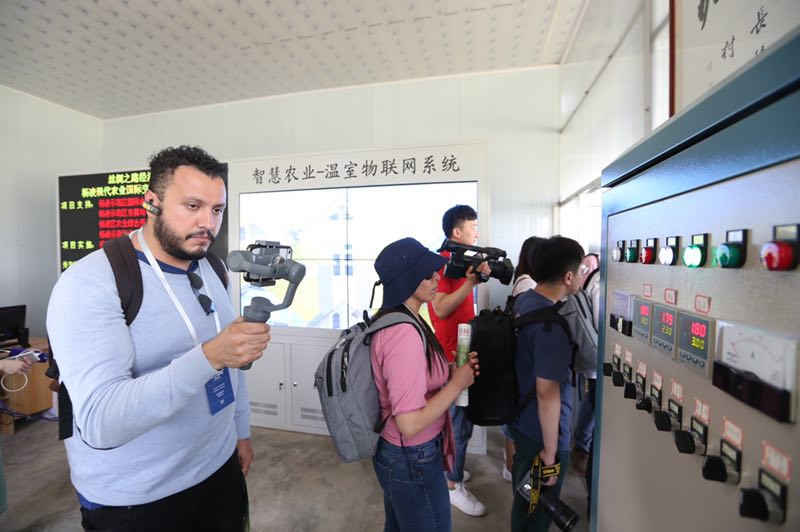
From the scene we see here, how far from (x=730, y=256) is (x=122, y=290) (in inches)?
51.7

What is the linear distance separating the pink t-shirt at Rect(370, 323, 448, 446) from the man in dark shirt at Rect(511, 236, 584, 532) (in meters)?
0.46

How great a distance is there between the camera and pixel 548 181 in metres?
3.24

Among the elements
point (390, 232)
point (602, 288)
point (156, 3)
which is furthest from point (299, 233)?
point (602, 288)

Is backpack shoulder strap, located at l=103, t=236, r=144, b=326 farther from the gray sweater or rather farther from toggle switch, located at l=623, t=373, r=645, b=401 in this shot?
toggle switch, located at l=623, t=373, r=645, b=401

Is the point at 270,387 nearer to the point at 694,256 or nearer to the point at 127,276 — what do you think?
the point at 127,276

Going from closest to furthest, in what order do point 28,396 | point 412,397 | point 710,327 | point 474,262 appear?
point 710,327 < point 412,397 < point 474,262 < point 28,396

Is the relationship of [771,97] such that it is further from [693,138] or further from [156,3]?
[156,3]

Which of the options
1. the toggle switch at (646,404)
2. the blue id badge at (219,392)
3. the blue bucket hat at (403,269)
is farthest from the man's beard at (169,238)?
the toggle switch at (646,404)

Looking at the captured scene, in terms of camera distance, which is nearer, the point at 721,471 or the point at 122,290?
the point at 721,471

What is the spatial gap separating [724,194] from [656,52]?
134 centimetres

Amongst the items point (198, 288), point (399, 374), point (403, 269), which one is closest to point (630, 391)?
point (399, 374)

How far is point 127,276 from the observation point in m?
0.92

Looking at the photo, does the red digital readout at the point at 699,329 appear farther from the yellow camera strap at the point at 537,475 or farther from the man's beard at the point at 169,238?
the man's beard at the point at 169,238

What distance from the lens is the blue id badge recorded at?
3.51 ft
